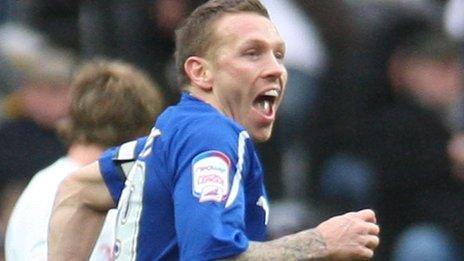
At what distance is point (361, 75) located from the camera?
8711mm

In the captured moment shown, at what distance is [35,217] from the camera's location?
6.06 meters

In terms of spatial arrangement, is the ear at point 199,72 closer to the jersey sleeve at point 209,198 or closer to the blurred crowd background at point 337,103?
the jersey sleeve at point 209,198

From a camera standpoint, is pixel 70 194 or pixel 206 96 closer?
pixel 206 96

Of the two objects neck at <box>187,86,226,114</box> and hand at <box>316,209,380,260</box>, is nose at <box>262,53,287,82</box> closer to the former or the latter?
neck at <box>187,86,226,114</box>

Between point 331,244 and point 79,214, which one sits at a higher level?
point 331,244

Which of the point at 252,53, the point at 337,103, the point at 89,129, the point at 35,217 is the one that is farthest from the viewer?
the point at 337,103

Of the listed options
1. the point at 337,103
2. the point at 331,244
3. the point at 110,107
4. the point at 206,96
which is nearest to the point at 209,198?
the point at 331,244

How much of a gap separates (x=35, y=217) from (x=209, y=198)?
1.65 meters

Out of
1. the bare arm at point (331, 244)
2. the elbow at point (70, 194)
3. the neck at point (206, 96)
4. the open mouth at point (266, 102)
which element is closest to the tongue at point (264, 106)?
the open mouth at point (266, 102)

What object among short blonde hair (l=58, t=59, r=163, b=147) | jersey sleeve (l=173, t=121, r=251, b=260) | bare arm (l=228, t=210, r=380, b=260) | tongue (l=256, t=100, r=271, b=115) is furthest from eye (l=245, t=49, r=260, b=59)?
A: short blonde hair (l=58, t=59, r=163, b=147)

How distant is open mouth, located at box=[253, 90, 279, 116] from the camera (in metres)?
4.96

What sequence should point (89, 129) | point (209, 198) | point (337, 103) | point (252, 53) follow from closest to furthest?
point (209, 198) → point (252, 53) → point (89, 129) → point (337, 103)

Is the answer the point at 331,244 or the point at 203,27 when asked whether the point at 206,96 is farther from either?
the point at 331,244

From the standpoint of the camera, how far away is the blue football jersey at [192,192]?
14.9 ft
